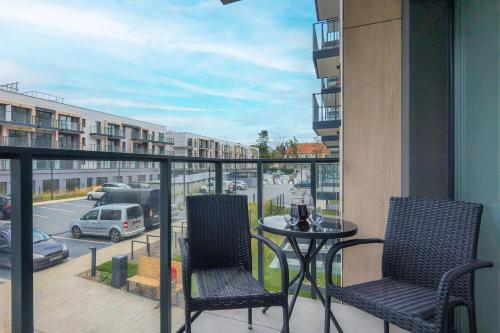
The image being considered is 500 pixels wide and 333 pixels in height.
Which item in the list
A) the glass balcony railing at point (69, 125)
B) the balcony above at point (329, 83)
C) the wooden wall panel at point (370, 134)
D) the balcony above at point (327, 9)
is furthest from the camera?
the glass balcony railing at point (69, 125)

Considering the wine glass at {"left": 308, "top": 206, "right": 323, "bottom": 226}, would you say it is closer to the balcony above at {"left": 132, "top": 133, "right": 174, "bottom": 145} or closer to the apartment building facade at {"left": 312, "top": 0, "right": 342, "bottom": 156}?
the apartment building facade at {"left": 312, "top": 0, "right": 342, "bottom": 156}

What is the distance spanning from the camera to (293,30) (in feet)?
40.3

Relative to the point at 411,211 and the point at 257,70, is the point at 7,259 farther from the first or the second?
the point at 257,70

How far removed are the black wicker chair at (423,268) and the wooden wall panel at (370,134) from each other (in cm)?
45

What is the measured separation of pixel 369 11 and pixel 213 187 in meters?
2.03

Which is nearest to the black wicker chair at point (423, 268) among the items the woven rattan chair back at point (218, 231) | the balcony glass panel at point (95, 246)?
the woven rattan chair back at point (218, 231)

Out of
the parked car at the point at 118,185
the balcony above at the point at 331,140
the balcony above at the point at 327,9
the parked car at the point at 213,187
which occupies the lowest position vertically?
the parked car at the point at 213,187

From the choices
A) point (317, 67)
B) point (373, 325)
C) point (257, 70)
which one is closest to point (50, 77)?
point (257, 70)

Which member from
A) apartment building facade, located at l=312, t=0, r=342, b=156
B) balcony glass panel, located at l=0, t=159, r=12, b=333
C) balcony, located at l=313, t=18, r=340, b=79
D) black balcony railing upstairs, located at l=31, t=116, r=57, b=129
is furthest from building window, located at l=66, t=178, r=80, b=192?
black balcony railing upstairs, located at l=31, t=116, r=57, b=129

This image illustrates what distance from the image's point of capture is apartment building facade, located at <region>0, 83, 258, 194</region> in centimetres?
132

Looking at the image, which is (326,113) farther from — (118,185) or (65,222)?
(65,222)

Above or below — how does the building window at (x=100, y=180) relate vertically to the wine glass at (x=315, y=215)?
above

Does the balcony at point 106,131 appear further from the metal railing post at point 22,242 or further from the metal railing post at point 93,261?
the metal railing post at point 22,242

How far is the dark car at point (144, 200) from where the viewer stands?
1.63 m
